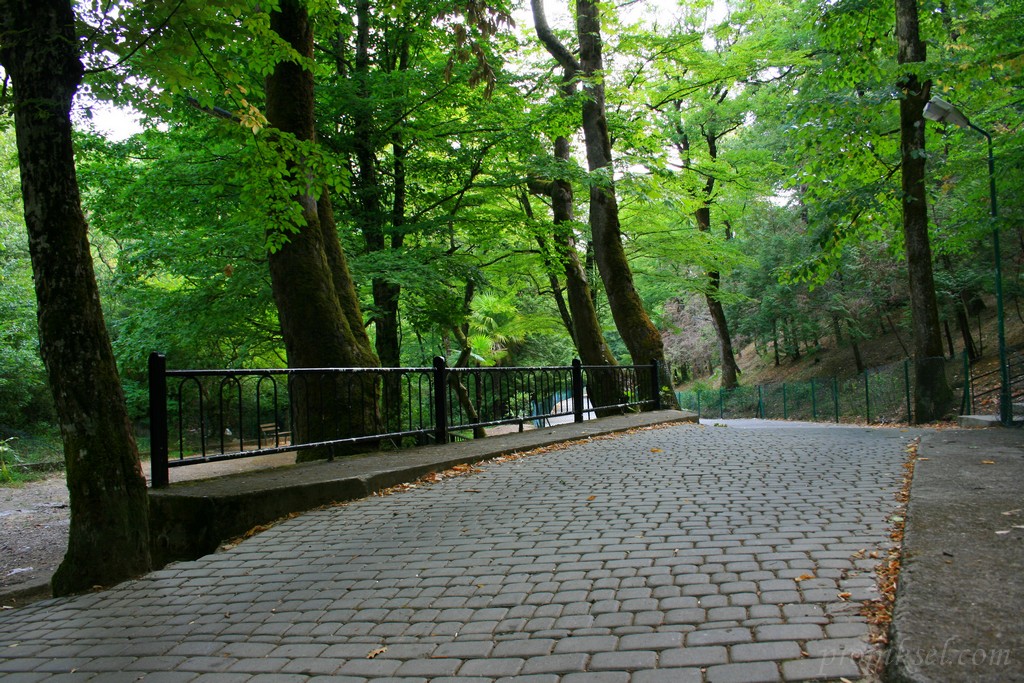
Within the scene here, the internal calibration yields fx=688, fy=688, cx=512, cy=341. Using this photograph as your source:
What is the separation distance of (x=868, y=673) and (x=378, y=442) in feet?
27.0

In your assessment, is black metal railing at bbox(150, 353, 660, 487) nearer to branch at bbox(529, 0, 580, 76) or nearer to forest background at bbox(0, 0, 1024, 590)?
forest background at bbox(0, 0, 1024, 590)

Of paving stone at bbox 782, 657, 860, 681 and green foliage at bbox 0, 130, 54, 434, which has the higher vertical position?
green foliage at bbox 0, 130, 54, 434

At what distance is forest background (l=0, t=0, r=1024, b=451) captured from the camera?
832 cm

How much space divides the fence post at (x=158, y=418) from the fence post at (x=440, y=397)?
4.09m

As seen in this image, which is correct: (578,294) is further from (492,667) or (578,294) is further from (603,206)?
(492,667)

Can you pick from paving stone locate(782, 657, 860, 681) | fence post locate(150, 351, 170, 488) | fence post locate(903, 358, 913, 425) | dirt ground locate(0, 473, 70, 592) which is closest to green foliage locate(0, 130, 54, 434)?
dirt ground locate(0, 473, 70, 592)

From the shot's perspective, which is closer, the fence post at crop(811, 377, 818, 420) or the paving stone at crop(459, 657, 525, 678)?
the paving stone at crop(459, 657, 525, 678)

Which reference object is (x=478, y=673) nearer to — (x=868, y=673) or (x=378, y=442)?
(x=868, y=673)

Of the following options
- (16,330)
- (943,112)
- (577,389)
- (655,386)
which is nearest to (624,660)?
(577,389)

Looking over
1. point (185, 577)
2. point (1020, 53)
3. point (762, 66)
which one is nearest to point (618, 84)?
point (762, 66)

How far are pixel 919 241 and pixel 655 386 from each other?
273 inches

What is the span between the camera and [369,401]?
9500 mm

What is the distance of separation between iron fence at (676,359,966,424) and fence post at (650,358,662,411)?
21.8 feet

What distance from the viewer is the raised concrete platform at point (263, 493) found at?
545 cm
